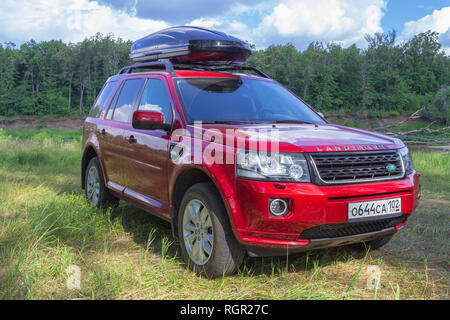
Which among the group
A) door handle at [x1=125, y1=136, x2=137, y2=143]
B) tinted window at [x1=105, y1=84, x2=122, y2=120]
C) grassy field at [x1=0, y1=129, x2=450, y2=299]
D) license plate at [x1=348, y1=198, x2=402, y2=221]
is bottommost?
grassy field at [x1=0, y1=129, x2=450, y2=299]

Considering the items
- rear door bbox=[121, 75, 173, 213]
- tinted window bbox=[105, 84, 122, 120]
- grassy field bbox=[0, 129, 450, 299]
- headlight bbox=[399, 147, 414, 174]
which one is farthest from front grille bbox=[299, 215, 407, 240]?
tinted window bbox=[105, 84, 122, 120]

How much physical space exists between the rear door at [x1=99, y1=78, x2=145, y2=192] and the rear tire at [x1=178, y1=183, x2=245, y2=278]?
137 cm

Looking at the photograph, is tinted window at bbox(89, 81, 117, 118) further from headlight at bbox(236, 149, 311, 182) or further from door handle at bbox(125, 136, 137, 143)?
headlight at bbox(236, 149, 311, 182)

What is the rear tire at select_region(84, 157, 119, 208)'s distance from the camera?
5.24 metres

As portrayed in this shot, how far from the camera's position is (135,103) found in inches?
179

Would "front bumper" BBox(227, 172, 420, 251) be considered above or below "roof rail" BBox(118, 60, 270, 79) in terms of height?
below

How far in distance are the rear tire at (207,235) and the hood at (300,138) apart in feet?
1.51

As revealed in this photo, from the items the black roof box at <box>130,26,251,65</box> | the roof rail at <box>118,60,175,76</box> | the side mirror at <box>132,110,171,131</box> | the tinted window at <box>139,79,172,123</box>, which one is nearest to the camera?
the side mirror at <box>132,110,171,131</box>

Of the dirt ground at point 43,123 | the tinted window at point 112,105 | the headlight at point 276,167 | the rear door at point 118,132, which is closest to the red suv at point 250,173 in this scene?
the headlight at point 276,167

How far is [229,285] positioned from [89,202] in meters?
3.16

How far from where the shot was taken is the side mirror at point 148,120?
→ 11.5 ft
